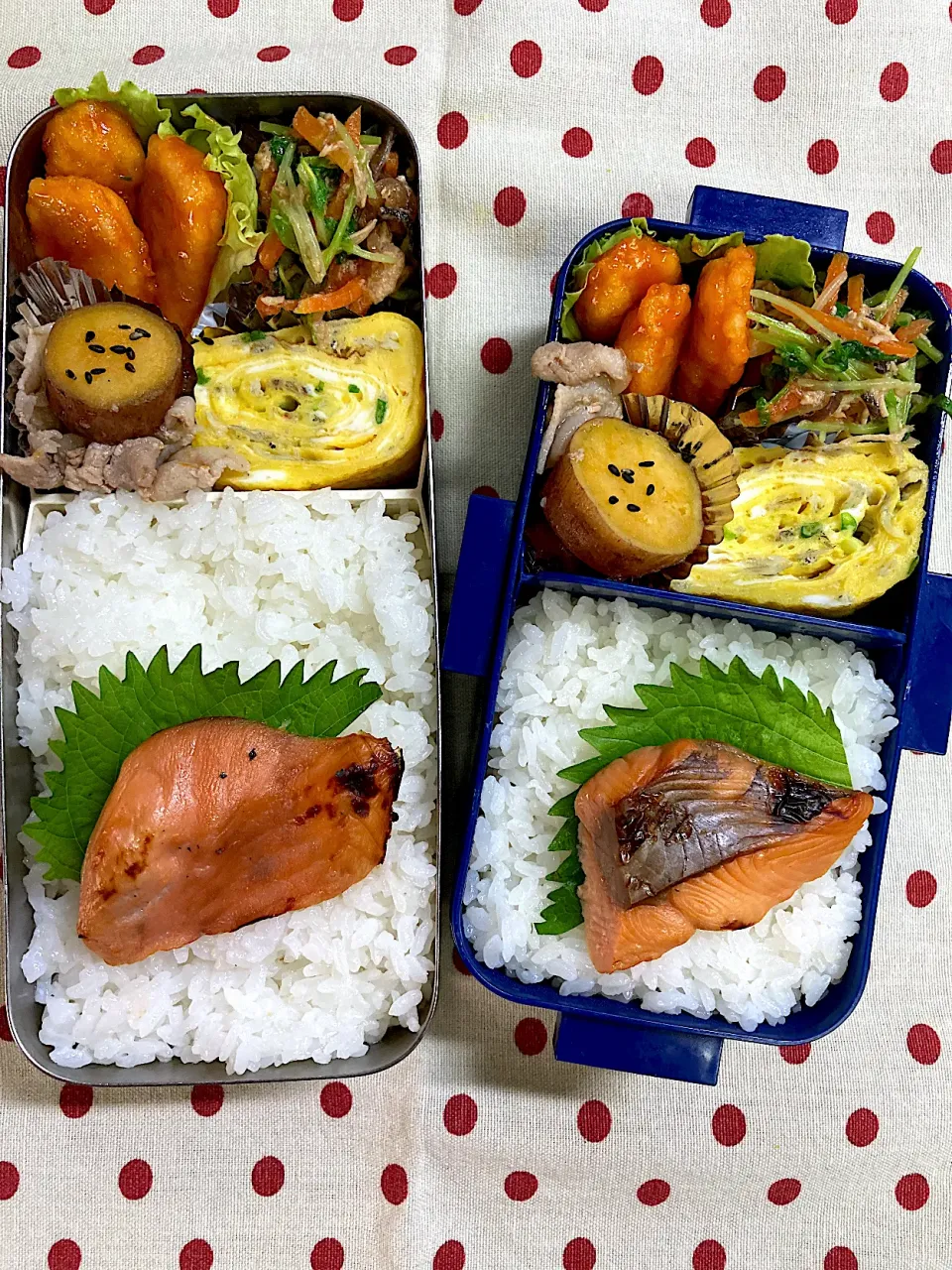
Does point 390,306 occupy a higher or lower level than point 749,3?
lower

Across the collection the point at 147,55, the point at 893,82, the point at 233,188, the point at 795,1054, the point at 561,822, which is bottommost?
the point at 795,1054

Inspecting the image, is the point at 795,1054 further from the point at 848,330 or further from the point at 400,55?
the point at 400,55

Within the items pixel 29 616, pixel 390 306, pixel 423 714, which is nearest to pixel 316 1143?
pixel 423 714

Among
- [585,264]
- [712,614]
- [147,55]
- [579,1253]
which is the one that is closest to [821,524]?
[712,614]

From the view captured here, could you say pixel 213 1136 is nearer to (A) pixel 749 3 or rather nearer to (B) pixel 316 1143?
(B) pixel 316 1143

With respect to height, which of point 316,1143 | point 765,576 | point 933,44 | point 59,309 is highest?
point 933,44

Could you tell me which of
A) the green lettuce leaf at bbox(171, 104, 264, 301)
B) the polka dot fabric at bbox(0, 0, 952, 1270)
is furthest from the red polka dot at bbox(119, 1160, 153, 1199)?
the green lettuce leaf at bbox(171, 104, 264, 301)
